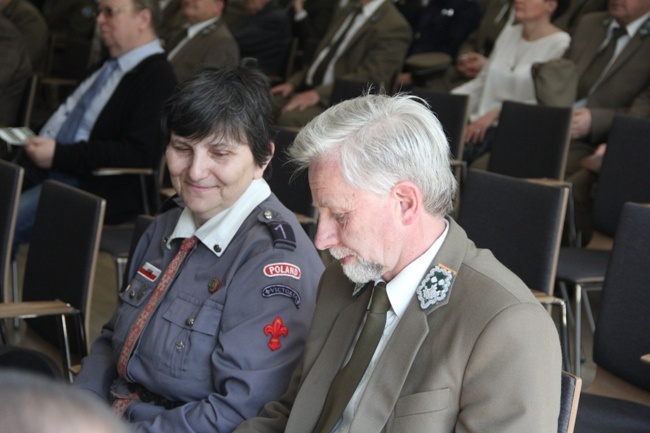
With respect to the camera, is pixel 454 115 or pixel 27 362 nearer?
pixel 27 362

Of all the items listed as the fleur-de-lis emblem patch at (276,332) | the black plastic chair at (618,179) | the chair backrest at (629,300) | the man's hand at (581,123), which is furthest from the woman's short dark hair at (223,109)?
the man's hand at (581,123)

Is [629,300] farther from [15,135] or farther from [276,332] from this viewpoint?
[15,135]

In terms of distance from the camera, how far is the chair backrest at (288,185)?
3.35 metres

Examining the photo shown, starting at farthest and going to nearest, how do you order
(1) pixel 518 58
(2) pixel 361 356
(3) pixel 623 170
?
(1) pixel 518 58 → (3) pixel 623 170 → (2) pixel 361 356

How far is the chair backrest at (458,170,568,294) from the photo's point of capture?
2.70 metres

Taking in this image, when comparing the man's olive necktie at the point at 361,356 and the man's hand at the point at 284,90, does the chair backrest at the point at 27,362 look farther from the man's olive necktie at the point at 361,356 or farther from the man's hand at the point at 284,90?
Answer: the man's hand at the point at 284,90

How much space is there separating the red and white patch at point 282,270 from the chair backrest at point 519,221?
106 cm

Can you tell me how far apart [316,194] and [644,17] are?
349cm

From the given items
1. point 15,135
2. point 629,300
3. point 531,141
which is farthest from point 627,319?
point 15,135

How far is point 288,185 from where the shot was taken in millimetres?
3395

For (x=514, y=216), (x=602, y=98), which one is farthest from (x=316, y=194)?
(x=602, y=98)

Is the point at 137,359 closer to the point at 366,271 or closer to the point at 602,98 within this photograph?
the point at 366,271

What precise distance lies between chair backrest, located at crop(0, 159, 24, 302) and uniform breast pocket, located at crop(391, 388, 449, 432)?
1.71 metres

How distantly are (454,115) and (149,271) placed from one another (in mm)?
2439
